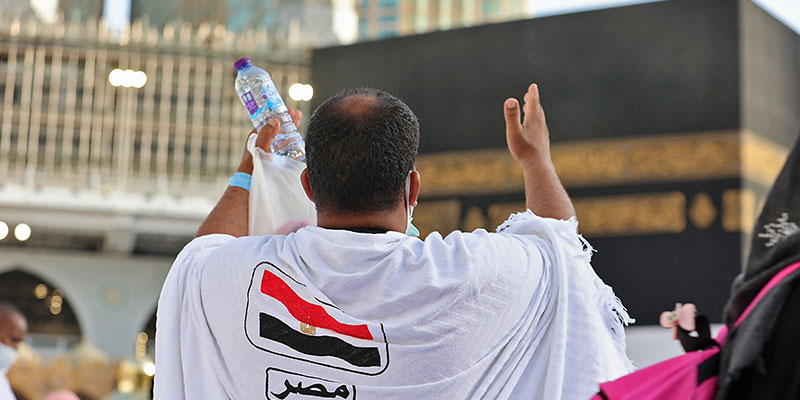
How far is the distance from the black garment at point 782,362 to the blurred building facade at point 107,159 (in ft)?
62.5

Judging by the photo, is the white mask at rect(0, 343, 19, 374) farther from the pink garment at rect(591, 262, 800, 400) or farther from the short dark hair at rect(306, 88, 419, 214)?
the pink garment at rect(591, 262, 800, 400)

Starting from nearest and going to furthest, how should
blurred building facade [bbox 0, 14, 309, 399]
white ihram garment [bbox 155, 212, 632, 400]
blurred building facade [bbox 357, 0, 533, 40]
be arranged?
white ihram garment [bbox 155, 212, 632, 400] → blurred building facade [bbox 0, 14, 309, 399] → blurred building facade [bbox 357, 0, 533, 40]

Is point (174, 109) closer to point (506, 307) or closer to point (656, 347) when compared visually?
point (656, 347)

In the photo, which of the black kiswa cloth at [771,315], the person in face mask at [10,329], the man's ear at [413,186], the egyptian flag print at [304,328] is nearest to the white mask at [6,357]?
the person in face mask at [10,329]

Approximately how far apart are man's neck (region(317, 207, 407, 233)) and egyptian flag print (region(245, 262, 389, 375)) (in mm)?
96

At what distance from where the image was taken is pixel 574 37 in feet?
32.5

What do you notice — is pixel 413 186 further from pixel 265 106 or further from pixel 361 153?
pixel 265 106

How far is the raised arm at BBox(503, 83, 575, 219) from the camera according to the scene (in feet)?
4.85

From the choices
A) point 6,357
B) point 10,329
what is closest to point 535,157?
point 6,357

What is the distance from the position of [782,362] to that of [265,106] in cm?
120

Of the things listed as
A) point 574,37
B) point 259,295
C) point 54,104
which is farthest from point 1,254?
point 259,295

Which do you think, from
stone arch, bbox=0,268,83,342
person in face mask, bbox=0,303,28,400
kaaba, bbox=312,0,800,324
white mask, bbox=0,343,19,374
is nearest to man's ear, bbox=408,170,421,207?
white mask, bbox=0,343,19,374

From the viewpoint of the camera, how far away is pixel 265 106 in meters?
1.87

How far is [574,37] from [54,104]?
1825 centimetres
